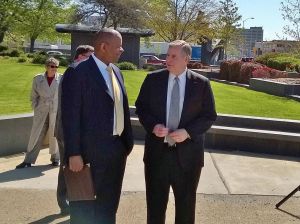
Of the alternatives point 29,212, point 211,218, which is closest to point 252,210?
point 211,218

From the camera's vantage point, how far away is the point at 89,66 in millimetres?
3531

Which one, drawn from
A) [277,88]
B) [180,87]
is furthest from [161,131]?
[277,88]

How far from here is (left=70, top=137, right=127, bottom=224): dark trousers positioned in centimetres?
355

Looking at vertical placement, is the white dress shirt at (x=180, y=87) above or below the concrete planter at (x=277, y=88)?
→ above

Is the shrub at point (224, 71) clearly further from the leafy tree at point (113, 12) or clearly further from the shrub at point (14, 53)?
the shrub at point (14, 53)

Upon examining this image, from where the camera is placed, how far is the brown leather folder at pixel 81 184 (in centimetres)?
348

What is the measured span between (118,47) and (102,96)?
38 centimetres

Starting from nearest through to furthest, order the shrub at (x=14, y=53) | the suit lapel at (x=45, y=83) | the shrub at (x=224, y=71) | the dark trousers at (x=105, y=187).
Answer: the dark trousers at (x=105, y=187) < the suit lapel at (x=45, y=83) < the shrub at (x=224, y=71) < the shrub at (x=14, y=53)

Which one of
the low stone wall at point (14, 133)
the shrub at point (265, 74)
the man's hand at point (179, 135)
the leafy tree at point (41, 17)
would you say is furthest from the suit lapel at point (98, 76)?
the leafy tree at point (41, 17)

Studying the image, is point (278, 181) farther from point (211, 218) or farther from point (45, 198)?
point (45, 198)

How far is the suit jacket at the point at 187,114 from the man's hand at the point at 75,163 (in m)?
0.70

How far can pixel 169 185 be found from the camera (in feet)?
13.3

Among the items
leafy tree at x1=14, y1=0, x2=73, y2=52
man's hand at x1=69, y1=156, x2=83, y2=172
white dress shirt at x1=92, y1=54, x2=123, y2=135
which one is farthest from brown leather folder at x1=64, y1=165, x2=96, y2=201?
leafy tree at x1=14, y1=0, x2=73, y2=52

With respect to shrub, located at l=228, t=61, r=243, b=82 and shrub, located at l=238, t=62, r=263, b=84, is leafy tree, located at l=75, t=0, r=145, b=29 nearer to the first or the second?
shrub, located at l=228, t=61, r=243, b=82
